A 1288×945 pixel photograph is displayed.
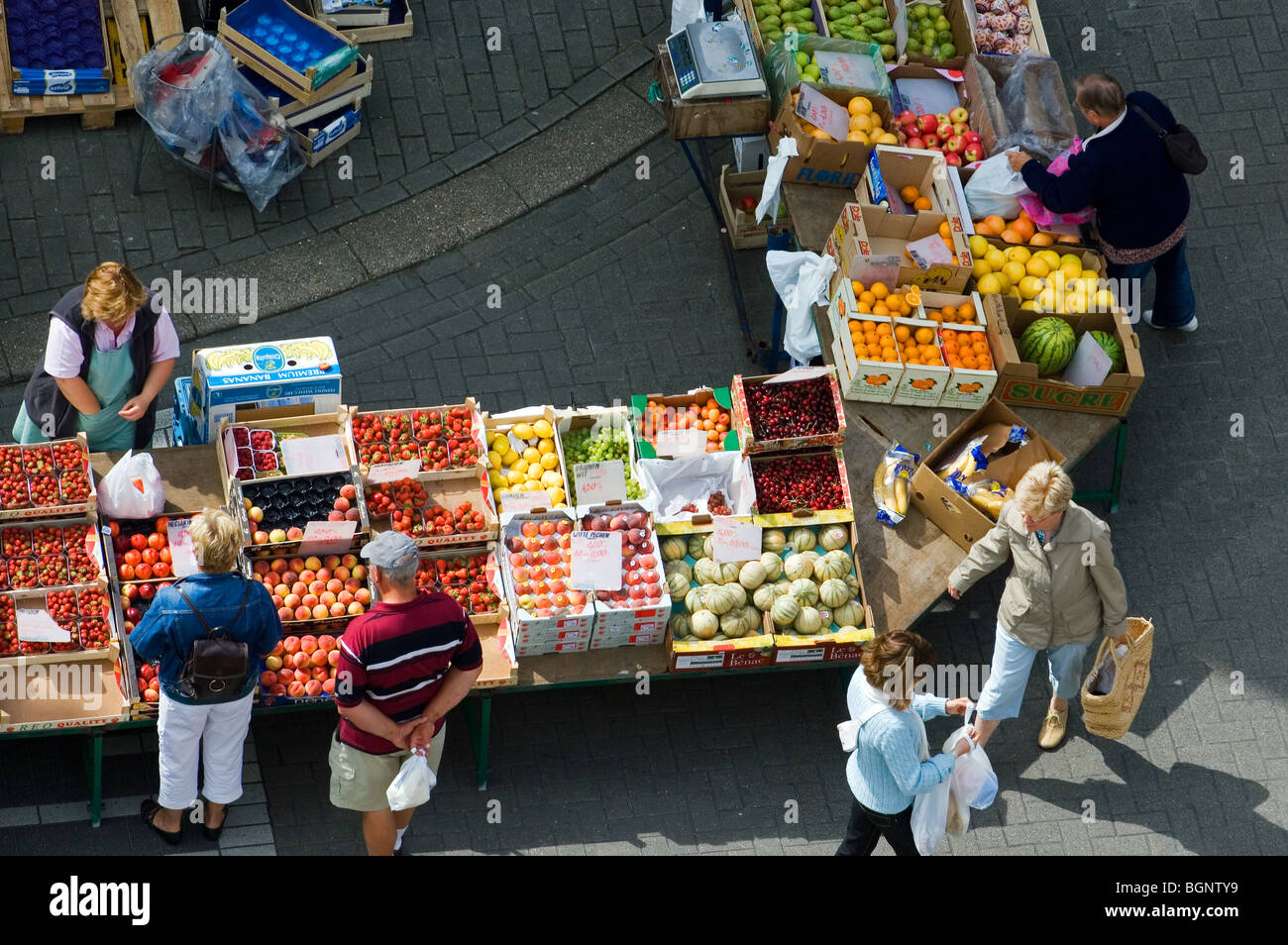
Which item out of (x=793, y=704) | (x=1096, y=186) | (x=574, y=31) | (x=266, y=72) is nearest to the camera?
(x=793, y=704)

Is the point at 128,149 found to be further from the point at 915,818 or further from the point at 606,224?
the point at 915,818

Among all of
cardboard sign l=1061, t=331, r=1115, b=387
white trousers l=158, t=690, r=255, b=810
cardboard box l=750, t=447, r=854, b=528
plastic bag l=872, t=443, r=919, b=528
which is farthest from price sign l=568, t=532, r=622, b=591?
cardboard sign l=1061, t=331, r=1115, b=387

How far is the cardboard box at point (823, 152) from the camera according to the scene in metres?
8.74

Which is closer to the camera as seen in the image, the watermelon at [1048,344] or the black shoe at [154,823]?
the black shoe at [154,823]

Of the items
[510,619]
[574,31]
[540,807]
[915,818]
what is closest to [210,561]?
[510,619]

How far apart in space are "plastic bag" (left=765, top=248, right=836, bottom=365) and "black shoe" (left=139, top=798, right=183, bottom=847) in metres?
3.82

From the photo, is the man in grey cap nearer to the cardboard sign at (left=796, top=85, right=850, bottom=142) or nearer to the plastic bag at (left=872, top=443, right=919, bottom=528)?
the plastic bag at (left=872, top=443, right=919, bottom=528)

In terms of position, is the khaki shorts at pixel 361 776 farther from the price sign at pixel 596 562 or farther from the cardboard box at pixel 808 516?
the cardboard box at pixel 808 516

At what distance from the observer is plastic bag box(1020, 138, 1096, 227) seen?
8859 millimetres

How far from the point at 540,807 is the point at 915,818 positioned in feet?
5.97

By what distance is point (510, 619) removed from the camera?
7.27 m

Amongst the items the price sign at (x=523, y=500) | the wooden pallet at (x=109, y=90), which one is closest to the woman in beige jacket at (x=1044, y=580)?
the price sign at (x=523, y=500)

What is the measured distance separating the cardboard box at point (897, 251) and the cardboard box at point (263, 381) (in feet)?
8.66

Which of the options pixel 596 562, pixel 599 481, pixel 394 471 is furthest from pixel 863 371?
pixel 394 471
